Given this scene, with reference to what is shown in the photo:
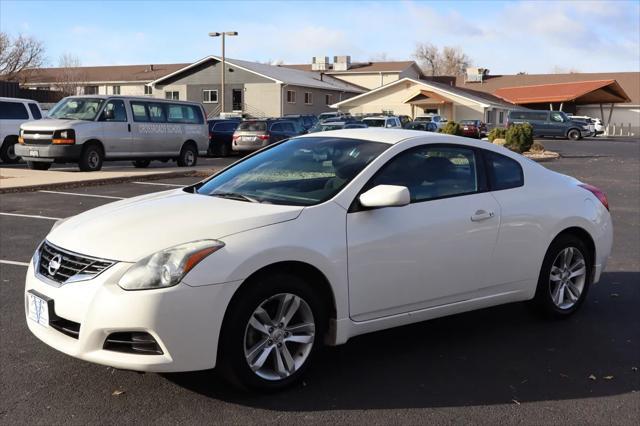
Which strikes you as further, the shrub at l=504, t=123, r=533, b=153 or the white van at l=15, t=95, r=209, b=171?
the shrub at l=504, t=123, r=533, b=153

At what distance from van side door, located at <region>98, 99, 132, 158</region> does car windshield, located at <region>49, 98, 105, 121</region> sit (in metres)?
0.20

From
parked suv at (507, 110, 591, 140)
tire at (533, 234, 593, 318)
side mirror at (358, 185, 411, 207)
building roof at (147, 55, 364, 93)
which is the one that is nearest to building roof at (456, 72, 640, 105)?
building roof at (147, 55, 364, 93)

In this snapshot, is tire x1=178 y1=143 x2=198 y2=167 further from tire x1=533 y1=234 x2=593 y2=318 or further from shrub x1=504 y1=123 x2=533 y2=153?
tire x1=533 y1=234 x2=593 y2=318

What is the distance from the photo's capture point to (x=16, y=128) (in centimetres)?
1984

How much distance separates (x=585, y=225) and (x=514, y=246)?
0.87 meters

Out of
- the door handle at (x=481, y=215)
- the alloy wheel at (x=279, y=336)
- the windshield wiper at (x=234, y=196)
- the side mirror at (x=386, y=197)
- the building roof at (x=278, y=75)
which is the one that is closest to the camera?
the alloy wheel at (x=279, y=336)

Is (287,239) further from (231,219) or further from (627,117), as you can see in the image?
(627,117)

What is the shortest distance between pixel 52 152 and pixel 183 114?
4.38 metres

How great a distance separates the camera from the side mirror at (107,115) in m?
17.8

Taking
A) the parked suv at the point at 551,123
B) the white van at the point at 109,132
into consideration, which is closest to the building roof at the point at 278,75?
the parked suv at the point at 551,123

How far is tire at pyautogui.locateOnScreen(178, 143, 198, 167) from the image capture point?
2042 centimetres

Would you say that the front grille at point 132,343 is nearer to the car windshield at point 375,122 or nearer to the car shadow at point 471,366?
the car shadow at point 471,366

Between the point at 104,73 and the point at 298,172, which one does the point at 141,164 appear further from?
the point at 104,73

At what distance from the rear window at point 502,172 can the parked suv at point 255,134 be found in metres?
21.1
